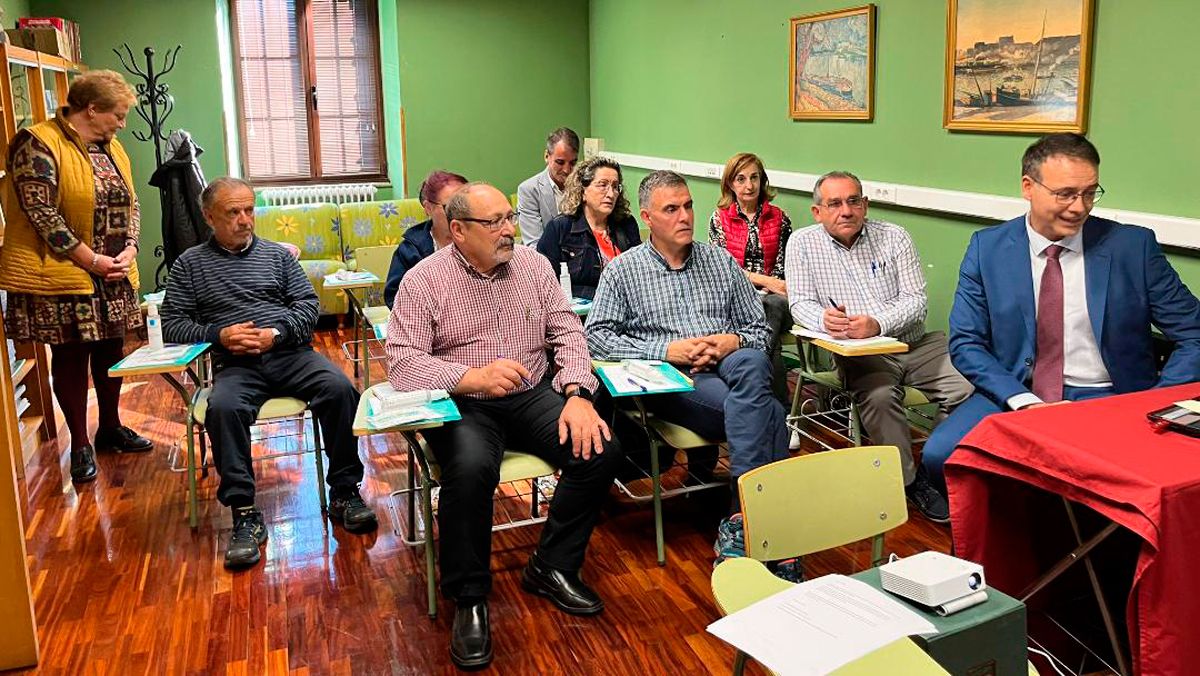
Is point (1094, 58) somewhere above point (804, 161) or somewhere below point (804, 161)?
above

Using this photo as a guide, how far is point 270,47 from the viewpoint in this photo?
8.30 meters

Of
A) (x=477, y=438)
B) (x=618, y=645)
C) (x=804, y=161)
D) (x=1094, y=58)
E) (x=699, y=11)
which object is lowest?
(x=618, y=645)

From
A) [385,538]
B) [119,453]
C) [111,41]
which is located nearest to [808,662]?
[385,538]

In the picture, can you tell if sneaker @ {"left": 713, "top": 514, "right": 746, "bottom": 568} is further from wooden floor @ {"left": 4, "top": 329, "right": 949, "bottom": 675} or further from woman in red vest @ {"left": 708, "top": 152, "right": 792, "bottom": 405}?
woman in red vest @ {"left": 708, "top": 152, "right": 792, "bottom": 405}

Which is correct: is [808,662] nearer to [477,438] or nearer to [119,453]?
[477,438]

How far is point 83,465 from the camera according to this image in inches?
167

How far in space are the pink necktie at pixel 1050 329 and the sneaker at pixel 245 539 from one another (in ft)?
8.83

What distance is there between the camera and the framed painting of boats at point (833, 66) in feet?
15.7

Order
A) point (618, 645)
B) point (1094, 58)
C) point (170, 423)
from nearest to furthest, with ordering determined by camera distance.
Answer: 1. point (618, 645)
2. point (1094, 58)
3. point (170, 423)

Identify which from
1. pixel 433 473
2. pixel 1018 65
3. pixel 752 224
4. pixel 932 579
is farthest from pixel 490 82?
pixel 932 579

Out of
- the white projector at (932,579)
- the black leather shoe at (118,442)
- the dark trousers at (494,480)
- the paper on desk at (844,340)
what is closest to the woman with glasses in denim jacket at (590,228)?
the paper on desk at (844,340)

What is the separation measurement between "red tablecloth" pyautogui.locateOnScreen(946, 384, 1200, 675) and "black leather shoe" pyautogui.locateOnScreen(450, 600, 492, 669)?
1317 mm

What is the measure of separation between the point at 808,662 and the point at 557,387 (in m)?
1.95

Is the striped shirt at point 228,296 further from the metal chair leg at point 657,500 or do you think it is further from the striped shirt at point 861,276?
the striped shirt at point 861,276
